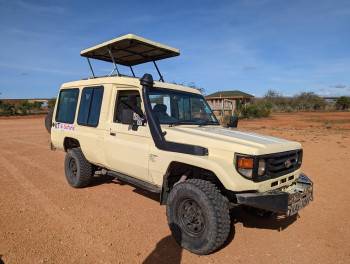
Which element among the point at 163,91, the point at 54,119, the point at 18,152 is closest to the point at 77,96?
the point at 54,119

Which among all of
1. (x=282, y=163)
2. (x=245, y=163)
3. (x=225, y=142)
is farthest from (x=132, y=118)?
(x=282, y=163)

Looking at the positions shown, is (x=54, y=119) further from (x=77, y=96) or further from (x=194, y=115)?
(x=194, y=115)

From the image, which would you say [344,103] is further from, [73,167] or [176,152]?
[176,152]

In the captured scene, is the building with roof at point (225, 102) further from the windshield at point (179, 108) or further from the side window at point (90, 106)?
the side window at point (90, 106)

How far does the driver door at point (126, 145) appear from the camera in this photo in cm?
467

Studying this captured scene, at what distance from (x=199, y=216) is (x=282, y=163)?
1.26 metres

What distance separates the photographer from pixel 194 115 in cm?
529

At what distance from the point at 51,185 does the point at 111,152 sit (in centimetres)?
218

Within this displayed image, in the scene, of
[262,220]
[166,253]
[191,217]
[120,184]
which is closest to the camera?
[166,253]

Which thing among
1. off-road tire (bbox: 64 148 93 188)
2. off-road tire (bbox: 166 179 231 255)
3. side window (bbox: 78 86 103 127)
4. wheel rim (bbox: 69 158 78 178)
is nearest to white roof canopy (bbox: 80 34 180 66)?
side window (bbox: 78 86 103 127)

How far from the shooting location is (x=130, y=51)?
6336mm

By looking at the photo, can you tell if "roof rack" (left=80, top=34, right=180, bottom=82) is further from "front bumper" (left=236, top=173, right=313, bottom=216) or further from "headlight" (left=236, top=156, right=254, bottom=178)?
"front bumper" (left=236, top=173, right=313, bottom=216)

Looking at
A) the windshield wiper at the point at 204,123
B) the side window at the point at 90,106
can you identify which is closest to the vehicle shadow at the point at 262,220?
the windshield wiper at the point at 204,123

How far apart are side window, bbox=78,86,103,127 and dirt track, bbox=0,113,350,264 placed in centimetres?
143
